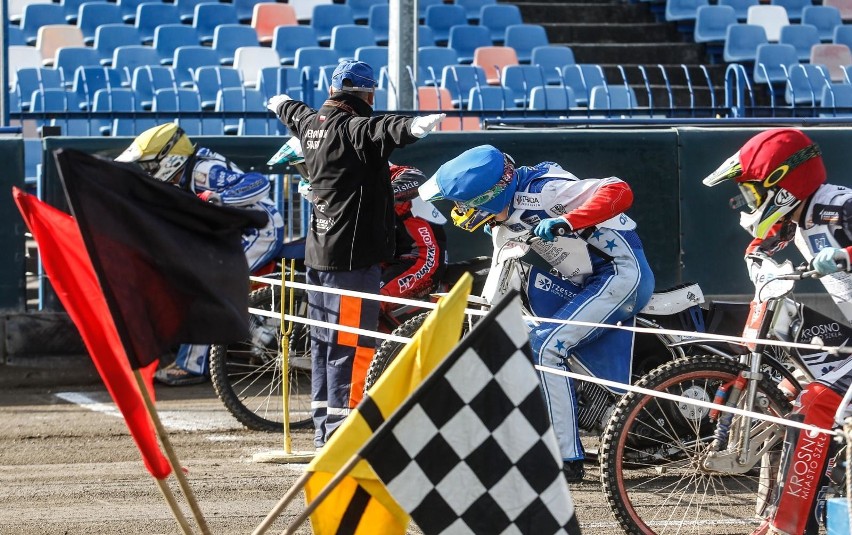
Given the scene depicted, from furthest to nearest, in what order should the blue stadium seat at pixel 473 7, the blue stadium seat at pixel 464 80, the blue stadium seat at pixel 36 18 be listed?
the blue stadium seat at pixel 473 7
the blue stadium seat at pixel 36 18
the blue stadium seat at pixel 464 80

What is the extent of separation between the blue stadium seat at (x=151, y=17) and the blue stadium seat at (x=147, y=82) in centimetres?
224

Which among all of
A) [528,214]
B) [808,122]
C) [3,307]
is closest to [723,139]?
[808,122]

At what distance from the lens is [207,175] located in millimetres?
9359

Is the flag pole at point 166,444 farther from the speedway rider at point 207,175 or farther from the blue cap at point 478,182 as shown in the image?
the speedway rider at point 207,175

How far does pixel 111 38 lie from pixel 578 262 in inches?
429

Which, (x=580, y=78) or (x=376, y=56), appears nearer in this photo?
(x=376, y=56)

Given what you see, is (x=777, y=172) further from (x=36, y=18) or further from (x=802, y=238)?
(x=36, y=18)

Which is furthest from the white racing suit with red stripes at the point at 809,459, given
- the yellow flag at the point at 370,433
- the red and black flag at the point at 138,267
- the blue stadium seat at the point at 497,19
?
the blue stadium seat at the point at 497,19

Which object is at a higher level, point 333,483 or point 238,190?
point 333,483

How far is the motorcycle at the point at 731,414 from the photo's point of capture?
19.2 ft

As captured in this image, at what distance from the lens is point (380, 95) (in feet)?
48.3

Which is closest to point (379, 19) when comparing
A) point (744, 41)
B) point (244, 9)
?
point (244, 9)

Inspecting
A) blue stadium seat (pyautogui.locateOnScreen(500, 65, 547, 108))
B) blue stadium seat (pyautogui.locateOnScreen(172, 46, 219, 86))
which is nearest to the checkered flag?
blue stadium seat (pyautogui.locateOnScreen(500, 65, 547, 108))

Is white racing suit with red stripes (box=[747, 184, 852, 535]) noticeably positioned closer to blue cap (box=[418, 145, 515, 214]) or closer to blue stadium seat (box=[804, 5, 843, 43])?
blue cap (box=[418, 145, 515, 214])
